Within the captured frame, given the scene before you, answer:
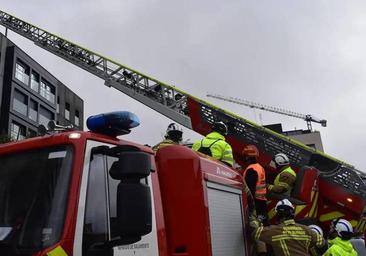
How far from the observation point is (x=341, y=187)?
529 centimetres

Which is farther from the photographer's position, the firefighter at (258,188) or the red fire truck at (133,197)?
the firefighter at (258,188)

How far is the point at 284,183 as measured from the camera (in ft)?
Answer: 16.6

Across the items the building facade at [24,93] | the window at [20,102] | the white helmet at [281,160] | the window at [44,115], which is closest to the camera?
the white helmet at [281,160]

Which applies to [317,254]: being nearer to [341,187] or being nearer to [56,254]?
[341,187]

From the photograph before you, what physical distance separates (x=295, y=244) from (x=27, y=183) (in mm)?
2536

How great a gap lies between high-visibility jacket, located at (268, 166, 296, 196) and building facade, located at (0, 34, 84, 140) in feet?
118

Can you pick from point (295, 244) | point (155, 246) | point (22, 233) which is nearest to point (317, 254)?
point (295, 244)

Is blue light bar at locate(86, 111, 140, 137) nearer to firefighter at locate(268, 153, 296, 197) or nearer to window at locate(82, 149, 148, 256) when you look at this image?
window at locate(82, 149, 148, 256)

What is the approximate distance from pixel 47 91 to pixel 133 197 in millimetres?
50967

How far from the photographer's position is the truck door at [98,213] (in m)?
2.61

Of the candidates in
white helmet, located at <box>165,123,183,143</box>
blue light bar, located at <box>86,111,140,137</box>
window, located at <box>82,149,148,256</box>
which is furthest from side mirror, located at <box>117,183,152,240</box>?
white helmet, located at <box>165,123,183,143</box>

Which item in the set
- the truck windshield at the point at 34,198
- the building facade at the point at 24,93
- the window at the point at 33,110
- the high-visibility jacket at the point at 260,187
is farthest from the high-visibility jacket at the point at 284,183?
the window at the point at 33,110

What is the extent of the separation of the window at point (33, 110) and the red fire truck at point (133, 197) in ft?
145

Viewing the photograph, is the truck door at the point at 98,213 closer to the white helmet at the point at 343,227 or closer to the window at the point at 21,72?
the white helmet at the point at 343,227
